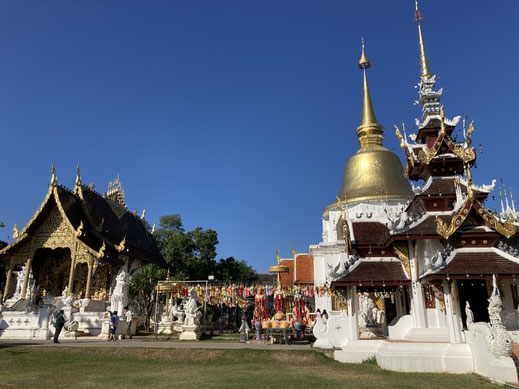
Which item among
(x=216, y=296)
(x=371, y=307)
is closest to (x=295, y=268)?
(x=216, y=296)

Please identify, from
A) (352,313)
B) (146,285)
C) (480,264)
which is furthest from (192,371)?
(146,285)

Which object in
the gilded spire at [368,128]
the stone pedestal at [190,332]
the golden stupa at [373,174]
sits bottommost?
the stone pedestal at [190,332]

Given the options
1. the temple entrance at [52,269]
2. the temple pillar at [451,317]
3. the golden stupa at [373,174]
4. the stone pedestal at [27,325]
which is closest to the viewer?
the temple pillar at [451,317]

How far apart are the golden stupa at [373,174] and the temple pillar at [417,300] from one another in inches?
501

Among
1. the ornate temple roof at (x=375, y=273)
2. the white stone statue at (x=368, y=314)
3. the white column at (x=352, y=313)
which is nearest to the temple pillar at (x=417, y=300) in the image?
the ornate temple roof at (x=375, y=273)

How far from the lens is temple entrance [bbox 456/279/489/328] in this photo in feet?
36.1

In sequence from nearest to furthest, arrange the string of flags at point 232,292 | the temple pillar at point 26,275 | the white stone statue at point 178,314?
1. the string of flags at point 232,292
2. the white stone statue at point 178,314
3. the temple pillar at point 26,275

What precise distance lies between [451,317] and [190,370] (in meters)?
6.57

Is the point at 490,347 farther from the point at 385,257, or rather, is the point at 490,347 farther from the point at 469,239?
the point at 385,257

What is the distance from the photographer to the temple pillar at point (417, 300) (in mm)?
10602

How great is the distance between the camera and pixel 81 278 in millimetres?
23219

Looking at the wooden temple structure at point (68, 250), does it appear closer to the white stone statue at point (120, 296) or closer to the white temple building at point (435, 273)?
the white stone statue at point (120, 296)

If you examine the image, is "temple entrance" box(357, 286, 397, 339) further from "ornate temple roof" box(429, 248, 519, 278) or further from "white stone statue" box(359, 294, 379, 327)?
"ornate temple roof" box(429, 248, 519, 278)

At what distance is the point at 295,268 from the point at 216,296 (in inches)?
323
